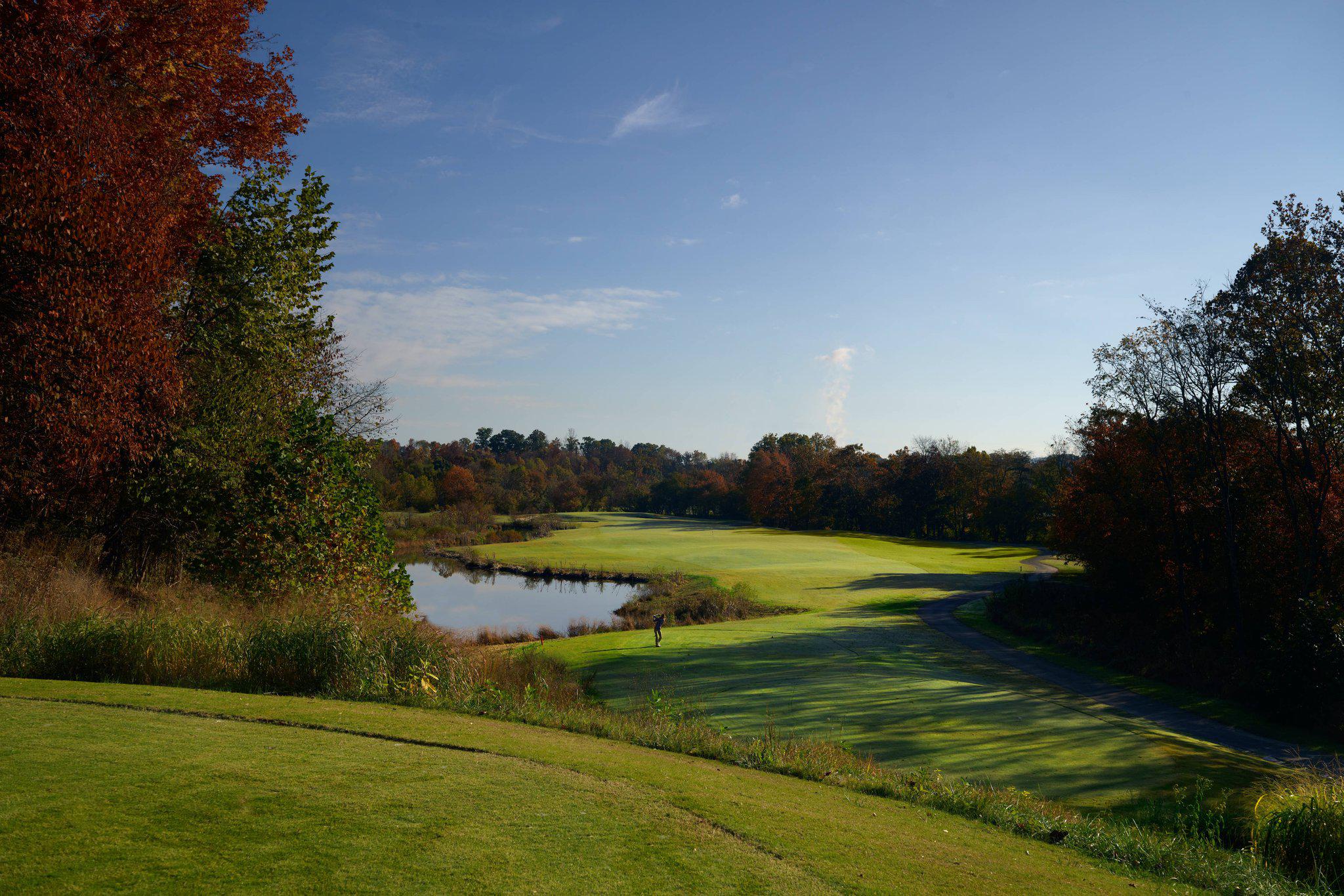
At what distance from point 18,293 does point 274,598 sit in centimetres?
590

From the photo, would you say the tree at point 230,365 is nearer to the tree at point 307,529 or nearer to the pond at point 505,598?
the tree at point 307,529

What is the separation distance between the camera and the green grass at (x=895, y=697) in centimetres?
1099

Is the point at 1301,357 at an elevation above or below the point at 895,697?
above

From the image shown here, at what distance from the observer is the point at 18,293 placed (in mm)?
10477

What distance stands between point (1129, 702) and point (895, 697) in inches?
265

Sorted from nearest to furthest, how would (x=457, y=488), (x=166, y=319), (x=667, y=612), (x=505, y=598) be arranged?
(x=166, y=319) → (x=667, y=612) → (x=505, y=598) → (x=457, y=488)

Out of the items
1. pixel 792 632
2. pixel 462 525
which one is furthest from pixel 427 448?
pixel 792 632

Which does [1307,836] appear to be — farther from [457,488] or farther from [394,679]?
[457,488]

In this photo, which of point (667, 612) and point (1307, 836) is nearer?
point (1307, 836)

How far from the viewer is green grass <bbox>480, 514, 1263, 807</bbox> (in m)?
11.0

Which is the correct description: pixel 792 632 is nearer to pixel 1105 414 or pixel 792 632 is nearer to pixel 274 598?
pixel 1105 414

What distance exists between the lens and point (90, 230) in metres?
10.5

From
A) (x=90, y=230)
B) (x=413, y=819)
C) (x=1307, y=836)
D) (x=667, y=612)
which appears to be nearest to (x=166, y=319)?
(x=90, y=230)

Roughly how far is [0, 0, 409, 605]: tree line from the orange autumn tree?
0.03 meters
